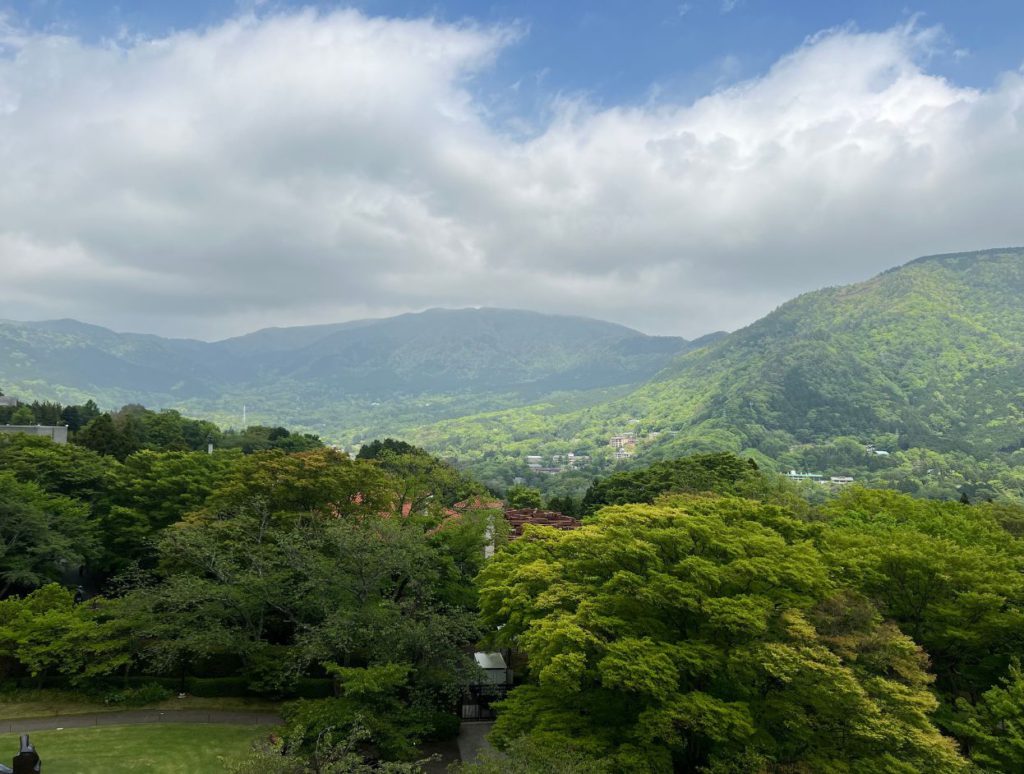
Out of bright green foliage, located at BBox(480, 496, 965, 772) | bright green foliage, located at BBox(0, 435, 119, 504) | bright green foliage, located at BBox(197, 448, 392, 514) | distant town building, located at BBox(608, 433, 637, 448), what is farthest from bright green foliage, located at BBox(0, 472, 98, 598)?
distant town building, located at BBox(608, 433, 637, 448)

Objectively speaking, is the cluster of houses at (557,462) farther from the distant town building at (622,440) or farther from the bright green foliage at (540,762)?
the bright green foliage at (540,762)

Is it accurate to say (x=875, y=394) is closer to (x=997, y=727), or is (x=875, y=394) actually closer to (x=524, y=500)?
(x=524, y=500)

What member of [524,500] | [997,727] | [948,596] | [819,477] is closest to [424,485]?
[948,596]

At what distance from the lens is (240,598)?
19.0 meters

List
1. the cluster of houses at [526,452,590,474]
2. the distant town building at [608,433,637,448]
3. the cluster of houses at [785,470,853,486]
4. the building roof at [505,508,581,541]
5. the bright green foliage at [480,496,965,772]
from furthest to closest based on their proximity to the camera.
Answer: the distant town building at [608,433,637,448] < the cluster of houses at [526,452,590,474] < the cluster of houses at [785,470,853,486] < the building roof at [505,508,581,541] < the bright green foliage at [480,496,965,772]

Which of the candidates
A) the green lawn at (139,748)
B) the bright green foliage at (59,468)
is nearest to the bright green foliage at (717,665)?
the green lawn at (139,748)

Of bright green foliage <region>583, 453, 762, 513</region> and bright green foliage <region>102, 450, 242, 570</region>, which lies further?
bright green foliage <region>583, 453, 762, 513</region>

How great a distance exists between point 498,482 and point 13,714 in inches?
4074

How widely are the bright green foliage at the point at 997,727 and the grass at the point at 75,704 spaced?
19.0m

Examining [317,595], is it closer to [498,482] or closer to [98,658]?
[98,658]

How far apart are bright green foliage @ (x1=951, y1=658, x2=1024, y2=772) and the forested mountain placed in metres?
95.3

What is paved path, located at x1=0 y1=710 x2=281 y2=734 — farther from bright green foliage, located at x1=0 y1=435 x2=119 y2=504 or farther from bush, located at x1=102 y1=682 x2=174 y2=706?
bright green foliage, located at x1=0 y1=435 x2=119 y2=504

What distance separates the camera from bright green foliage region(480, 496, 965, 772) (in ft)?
37.3

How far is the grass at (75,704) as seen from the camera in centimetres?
1823
